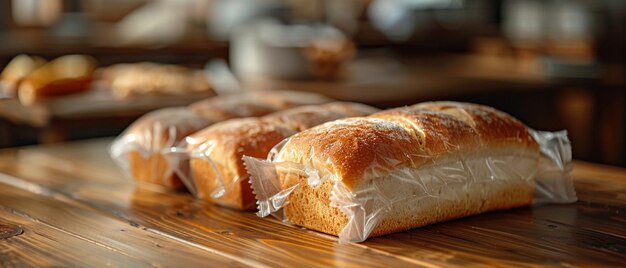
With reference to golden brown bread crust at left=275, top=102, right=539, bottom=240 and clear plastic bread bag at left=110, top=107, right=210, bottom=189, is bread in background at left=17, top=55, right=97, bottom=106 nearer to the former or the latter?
clear plastic bread bag at left=110, top=107, right=210, bottom=189

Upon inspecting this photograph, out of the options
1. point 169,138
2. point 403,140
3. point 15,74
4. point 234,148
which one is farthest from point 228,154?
point 15,74

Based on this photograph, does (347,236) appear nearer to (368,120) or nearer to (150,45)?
(368,120)

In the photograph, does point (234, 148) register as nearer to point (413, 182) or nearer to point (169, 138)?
point (169, 138)

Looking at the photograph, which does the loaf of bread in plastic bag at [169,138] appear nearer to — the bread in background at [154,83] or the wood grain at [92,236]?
the wood grain at [92,236]

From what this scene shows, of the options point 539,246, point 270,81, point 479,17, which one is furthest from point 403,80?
point 479,17

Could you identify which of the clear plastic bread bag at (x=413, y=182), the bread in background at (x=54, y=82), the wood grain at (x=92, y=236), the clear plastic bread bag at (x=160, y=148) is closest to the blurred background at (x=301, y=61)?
the bread in background at (x=54, y=82)

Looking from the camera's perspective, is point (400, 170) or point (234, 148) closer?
point (400, 170)

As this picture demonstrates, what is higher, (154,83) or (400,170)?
(400,170)
